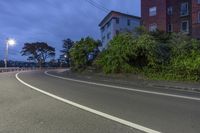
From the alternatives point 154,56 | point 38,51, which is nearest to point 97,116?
point 154,56

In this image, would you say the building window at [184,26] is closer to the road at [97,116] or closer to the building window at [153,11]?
the building window at [153,11]

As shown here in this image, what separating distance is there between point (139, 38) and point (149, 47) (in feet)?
5.01

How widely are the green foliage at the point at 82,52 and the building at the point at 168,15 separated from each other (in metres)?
11.8

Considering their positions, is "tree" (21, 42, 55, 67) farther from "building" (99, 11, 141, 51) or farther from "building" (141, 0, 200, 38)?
"building" (141, 0, 200, 38)

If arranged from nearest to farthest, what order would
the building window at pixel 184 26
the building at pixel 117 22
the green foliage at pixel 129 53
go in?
the green foliage at pixel 129 53 → the building window at pixel 184 26 → the building at pixel 117 22

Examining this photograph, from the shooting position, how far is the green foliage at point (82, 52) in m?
41.2

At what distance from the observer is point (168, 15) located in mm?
50469

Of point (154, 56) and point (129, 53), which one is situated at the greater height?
point (129, 53)

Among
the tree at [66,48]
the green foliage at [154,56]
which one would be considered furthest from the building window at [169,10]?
the tree at [66,48]

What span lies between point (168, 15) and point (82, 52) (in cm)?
1675

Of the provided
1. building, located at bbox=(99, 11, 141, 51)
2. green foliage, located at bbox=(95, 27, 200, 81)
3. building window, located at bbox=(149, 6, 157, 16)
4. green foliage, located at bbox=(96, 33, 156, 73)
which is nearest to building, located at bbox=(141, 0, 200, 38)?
building window, located at bbox=(149, 6, 157, 16)

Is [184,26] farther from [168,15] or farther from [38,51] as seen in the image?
[38,51]

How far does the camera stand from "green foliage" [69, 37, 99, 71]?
41.2 meters

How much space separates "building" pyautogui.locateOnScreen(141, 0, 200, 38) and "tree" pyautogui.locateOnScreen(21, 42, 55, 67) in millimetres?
53031
